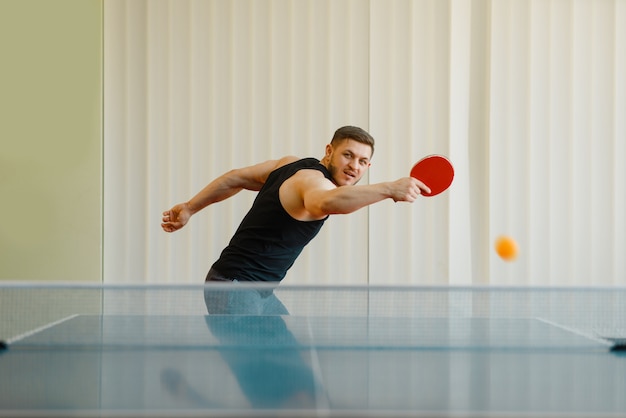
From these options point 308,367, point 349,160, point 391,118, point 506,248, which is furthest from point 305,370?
point 391,118

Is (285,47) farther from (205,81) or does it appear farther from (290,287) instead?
(290,287)

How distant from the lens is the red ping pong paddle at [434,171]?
285cm

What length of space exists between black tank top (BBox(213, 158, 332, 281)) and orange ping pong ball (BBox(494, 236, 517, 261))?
1525 millimetres

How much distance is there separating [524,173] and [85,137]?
2563 mm

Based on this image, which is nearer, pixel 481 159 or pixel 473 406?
pixel 473 406

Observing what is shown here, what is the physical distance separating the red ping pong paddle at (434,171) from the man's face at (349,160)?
1.09 ft

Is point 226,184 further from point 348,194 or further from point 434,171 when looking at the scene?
point 348,194

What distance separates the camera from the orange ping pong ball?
166 inches

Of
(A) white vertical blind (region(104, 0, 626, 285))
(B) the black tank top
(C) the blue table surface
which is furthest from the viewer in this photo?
(A) white vertical blind (region(104, 0, 626, 285))

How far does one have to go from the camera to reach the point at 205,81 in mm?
4512

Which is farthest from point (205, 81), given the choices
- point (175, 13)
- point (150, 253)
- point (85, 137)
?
point (150, 253)

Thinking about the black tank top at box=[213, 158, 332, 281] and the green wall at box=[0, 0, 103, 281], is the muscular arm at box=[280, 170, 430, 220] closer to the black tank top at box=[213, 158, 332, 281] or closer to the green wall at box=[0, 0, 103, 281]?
the black tank top at box=[213, 158, 332, 281]

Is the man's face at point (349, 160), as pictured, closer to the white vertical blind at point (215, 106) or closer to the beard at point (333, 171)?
the beard at point (333, 171)

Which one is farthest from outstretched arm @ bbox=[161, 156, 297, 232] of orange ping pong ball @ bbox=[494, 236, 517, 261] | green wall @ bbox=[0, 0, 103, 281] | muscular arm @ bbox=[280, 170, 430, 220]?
orange ping pong ball @ bbox=[494, 236, 517, 261]
